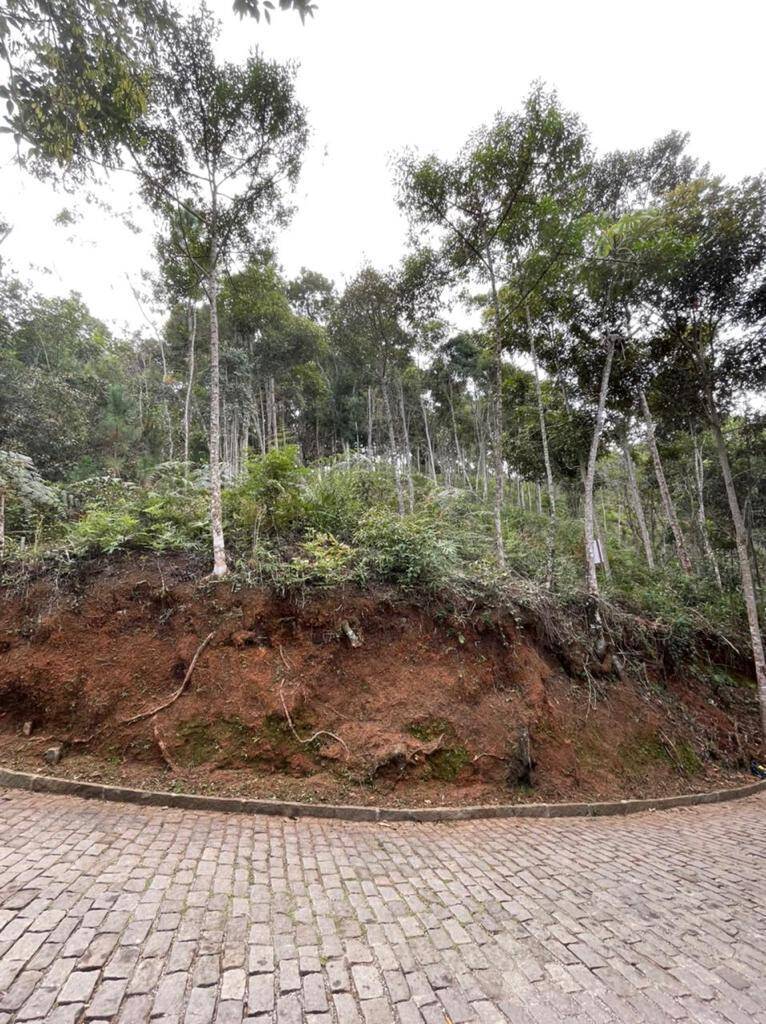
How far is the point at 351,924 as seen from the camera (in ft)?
7.79

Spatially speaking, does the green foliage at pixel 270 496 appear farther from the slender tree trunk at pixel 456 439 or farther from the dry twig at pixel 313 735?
the slender tree trunk at pixel 456 439

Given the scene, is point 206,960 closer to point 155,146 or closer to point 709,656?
point 155,146

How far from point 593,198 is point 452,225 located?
3.79 m

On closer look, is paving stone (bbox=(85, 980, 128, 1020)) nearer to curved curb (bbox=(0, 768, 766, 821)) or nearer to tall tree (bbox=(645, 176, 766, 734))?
curved curb (bbox=(0, 768, 766, 821))

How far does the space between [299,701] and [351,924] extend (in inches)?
87.5

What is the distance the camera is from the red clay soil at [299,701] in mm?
4113

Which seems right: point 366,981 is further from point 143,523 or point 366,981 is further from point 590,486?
point 590,486

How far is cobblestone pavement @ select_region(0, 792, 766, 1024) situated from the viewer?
6.07 feet

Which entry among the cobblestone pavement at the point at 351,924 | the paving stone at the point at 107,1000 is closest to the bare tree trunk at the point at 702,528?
the cobblestone pavement at the point at 351,924

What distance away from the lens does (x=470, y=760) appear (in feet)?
14.9

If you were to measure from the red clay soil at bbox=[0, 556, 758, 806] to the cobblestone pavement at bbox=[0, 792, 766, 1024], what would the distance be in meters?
0.54

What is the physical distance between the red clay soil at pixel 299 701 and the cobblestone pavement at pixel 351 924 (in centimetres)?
54

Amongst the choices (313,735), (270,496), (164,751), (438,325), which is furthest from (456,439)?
(164,751)

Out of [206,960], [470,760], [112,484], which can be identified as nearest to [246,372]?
[112,484]
